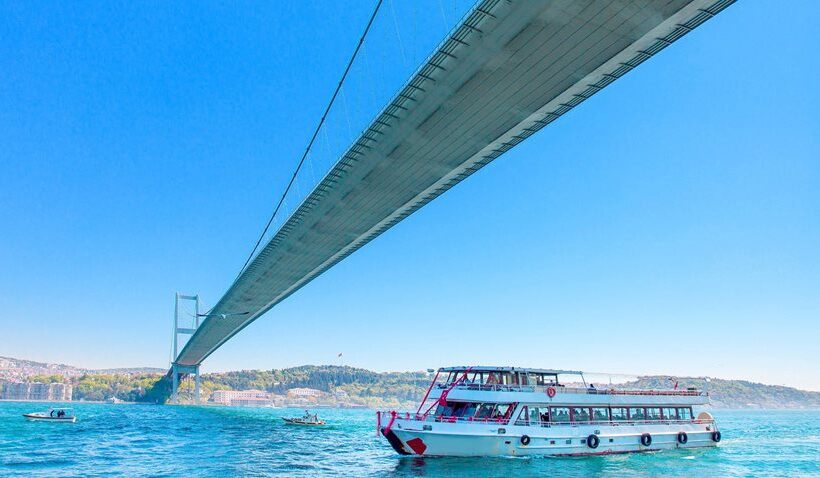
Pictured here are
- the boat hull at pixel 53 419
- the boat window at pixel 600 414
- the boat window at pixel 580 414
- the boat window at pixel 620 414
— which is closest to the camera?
the boat window at pixel 580 414

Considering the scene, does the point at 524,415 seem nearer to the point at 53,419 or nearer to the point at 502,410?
the point at 502,410

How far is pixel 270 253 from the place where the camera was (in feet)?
159

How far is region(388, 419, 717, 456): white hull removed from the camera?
24.6 metres

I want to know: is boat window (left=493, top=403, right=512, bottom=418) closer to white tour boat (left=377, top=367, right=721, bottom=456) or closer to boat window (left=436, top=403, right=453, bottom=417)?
white tour boat (left=377, top=367, right=721, bottom=456)

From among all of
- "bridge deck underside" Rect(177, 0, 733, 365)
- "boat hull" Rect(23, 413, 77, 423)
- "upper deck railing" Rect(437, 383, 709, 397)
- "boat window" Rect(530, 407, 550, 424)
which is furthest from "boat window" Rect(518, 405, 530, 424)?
"boat hull" Rect(23, 413, 77, 423)

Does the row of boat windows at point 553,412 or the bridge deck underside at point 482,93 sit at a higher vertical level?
the bridge deck underside at point 482,93

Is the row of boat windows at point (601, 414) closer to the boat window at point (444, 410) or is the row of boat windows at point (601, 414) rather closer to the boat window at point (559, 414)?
the boat window at point (559, 414)

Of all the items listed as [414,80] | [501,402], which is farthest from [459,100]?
[501,402]

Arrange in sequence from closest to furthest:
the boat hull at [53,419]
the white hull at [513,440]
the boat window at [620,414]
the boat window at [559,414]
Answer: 1. the white hull at [513,440]
2. the boat window at [559,414]
3. the boat window at [620,414]
4. the boat hull at [53,419]

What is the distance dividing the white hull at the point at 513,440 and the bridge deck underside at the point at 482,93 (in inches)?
507

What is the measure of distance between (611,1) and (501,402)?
16536 mm

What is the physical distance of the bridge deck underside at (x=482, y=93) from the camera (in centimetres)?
1891

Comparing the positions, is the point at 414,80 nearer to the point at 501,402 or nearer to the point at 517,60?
the point at 517,60

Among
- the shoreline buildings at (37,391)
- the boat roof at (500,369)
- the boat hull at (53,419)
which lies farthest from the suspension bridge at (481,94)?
the shoreline buildings at (37,391)
